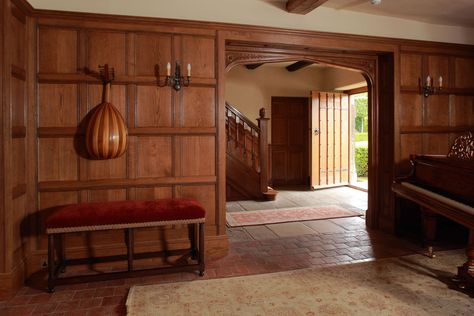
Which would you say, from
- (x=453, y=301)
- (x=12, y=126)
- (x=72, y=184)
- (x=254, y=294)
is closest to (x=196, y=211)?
(x=254, y=294)

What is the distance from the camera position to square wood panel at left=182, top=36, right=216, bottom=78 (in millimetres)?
3590

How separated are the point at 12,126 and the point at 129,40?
1.34m

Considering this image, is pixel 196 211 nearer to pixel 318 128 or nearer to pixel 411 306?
pixel 411 306

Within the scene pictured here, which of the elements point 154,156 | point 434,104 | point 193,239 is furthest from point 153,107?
point 434,104

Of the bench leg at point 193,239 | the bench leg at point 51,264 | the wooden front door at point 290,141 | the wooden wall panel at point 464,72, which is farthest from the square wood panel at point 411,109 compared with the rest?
the wooden front door at point 290,141

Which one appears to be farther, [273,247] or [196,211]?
[273,247]

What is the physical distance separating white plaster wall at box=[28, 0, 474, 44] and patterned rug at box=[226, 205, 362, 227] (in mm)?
2749

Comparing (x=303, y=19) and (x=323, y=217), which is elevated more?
(x=303, y=19)

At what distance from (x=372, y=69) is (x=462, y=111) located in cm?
137

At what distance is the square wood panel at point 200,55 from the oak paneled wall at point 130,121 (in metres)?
0.01

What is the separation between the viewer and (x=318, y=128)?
7.96 metres

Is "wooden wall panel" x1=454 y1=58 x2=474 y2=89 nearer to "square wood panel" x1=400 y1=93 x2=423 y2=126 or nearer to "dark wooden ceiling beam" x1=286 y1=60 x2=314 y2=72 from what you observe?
"square wood panel" x1=400 y1=93 x2=423 y2=126

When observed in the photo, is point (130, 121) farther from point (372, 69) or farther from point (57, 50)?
point (372, 69)

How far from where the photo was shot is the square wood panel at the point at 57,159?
3301mm
